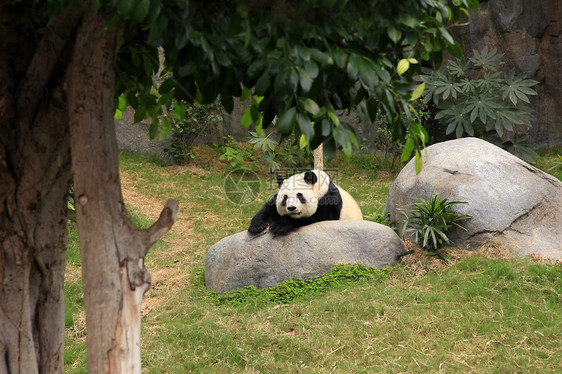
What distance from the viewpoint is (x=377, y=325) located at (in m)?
5.29

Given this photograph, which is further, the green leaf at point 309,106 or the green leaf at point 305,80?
the green leaf at point 309,106

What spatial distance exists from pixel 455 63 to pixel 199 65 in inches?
382

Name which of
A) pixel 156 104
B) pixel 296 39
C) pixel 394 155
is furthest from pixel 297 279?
pixel 394 155

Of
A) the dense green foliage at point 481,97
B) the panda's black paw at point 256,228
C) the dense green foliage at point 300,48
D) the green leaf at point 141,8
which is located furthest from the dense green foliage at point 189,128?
the green leaf at point 141,8

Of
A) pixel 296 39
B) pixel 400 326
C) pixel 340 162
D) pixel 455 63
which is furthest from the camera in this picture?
pixel 340 162

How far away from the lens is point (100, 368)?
2.47 m

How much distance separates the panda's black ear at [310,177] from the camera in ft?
21.2

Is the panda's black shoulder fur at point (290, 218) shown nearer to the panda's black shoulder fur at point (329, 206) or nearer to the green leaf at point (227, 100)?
the panda's black shoulder fur at point (329, 206)

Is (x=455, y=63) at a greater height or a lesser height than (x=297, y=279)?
greater

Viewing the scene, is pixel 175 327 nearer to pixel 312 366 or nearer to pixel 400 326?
pixel 312 366

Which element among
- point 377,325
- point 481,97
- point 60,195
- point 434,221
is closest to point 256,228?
point 377,325

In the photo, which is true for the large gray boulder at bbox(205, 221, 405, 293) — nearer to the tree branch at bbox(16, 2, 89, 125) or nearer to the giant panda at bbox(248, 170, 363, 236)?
the giant panda at bbox(248, 170, 363, 236)

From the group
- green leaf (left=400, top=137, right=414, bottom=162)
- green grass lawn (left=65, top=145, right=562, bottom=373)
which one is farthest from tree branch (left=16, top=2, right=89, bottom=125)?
green grass lawn (left=65, top=145, right=562, bottom=373)

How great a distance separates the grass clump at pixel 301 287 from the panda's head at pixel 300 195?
2.51 feet
